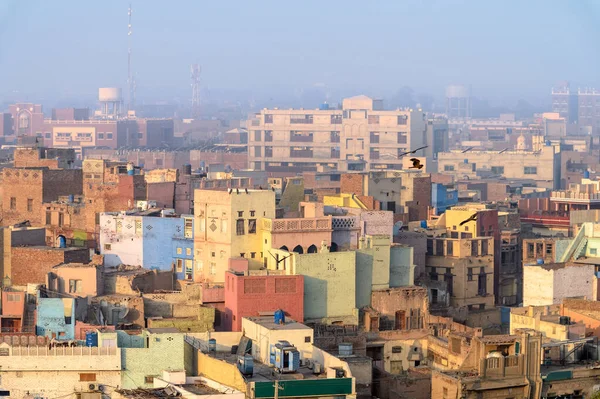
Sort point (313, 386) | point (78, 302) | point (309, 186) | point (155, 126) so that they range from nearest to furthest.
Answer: point (313, 386), point (78, 302), point (309, 186), point (155, 126)

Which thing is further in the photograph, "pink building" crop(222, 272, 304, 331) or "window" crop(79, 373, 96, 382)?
"pink building" crop(222, 272, 304, 331)

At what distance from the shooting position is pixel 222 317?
103 ft

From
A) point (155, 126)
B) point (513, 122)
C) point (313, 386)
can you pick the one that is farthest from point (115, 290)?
point (513, 122)

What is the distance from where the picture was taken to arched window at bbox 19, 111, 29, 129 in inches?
5231

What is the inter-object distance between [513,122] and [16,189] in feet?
423

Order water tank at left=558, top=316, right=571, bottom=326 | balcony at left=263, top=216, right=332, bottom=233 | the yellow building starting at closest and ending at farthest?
water tank at left=558, top=316, right=571, bottom=326 < balcony at left=263, top=216, right=332, bottom=233 < the yellow building

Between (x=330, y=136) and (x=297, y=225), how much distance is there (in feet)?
194

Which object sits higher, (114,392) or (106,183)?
(106,183)

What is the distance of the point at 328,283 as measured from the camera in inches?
1270

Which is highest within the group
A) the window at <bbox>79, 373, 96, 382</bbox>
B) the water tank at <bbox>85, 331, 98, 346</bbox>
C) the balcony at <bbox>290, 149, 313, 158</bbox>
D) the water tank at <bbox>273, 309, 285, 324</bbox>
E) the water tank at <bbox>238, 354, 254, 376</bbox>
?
the balcony at <bbox>290, 149, 313, 158</bbox>

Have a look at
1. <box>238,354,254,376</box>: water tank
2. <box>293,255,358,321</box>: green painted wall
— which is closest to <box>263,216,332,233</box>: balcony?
<box>293,255,358,321</box>: green painted wall

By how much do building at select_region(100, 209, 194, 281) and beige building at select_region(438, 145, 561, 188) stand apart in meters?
40.0

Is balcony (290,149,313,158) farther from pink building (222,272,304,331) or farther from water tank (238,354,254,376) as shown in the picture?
water tank (238,354,254,376)

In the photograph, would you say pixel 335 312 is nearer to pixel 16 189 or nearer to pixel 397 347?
pixel 397 347
